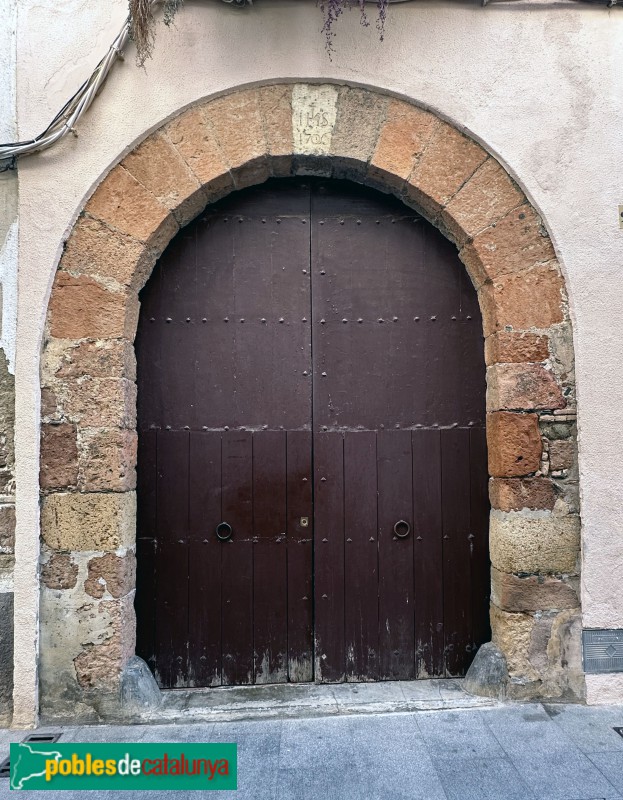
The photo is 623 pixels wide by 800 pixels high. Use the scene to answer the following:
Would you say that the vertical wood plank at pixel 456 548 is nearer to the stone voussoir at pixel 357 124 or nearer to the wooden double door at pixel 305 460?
the wooden double door at pixel 305 460

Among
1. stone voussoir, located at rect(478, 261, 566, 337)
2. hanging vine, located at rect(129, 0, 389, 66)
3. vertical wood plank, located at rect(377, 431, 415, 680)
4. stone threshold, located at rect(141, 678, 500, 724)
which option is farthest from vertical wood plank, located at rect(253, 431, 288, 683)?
hanging vine, located at rect(129, 0, 389, 66)

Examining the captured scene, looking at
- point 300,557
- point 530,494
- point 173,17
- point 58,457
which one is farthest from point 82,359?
point 530,494

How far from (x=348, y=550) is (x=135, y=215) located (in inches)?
80.7

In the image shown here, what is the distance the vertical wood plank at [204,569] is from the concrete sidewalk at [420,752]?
40 cm

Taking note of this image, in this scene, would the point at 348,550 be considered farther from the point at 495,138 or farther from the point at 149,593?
the point at 495,138

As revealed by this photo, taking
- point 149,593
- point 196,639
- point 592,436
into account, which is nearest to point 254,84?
point 592,436

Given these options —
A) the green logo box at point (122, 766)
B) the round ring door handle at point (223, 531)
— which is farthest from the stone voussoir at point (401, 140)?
the green logo box at point (122, 766)

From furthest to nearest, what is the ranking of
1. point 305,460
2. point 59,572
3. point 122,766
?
point 305,460, point 59,572, point 122,766

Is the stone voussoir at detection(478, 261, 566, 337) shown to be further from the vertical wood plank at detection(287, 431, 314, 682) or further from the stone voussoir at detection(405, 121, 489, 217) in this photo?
the vertical wood plank at detection(287, 431, 314, 682)

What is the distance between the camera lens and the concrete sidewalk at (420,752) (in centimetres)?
216

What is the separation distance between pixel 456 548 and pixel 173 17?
3081mm

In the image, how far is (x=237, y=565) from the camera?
119 inches

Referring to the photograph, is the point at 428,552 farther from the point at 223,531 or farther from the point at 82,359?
the point at 82,359

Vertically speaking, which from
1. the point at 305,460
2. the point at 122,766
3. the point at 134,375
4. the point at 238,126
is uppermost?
the point at 238,126
